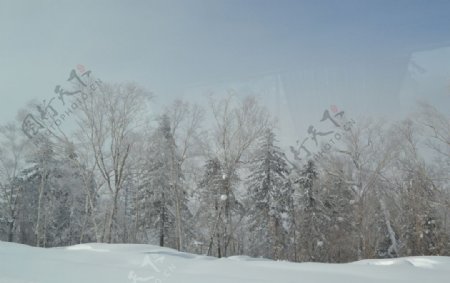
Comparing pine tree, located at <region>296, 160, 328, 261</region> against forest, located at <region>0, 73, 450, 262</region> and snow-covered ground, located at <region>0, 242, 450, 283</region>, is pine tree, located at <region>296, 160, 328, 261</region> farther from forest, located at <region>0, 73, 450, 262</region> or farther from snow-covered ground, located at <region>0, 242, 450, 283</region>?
snow-covered ground, located at <region>0, 242, 450, 283</region>

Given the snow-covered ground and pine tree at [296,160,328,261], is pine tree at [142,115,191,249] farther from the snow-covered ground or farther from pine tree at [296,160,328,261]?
the snow-covered ground

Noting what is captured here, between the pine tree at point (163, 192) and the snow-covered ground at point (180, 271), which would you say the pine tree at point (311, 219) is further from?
the snow-covered ground at point (180, 271)

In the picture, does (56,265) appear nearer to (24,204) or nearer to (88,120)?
(88,120)

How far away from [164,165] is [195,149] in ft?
11.9

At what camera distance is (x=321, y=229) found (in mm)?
26250

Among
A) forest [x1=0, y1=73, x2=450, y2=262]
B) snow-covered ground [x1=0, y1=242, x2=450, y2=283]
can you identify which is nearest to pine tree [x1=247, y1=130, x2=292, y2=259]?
forest [x1=0, y1=73, x2=450, y2=262]

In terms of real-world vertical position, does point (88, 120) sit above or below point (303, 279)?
above

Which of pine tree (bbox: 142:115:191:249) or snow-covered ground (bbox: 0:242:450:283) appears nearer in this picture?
snow-covered ground (bbox: 0:242:450:283)

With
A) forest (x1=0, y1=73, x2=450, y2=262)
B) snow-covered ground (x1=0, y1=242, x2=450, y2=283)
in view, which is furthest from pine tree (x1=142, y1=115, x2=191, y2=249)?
snow-covered ground (x1=0, y1=242, x2=450, y2=283)

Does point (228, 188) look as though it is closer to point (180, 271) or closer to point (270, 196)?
point (270, 196)

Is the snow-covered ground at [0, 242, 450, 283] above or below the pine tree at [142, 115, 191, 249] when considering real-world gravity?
below

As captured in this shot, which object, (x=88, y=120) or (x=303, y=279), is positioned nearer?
(x=303, y=279)

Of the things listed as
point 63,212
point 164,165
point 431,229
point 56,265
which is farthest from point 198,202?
point 56,265

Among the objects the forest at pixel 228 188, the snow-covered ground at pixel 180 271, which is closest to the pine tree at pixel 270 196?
the forest at pixel 228 188
